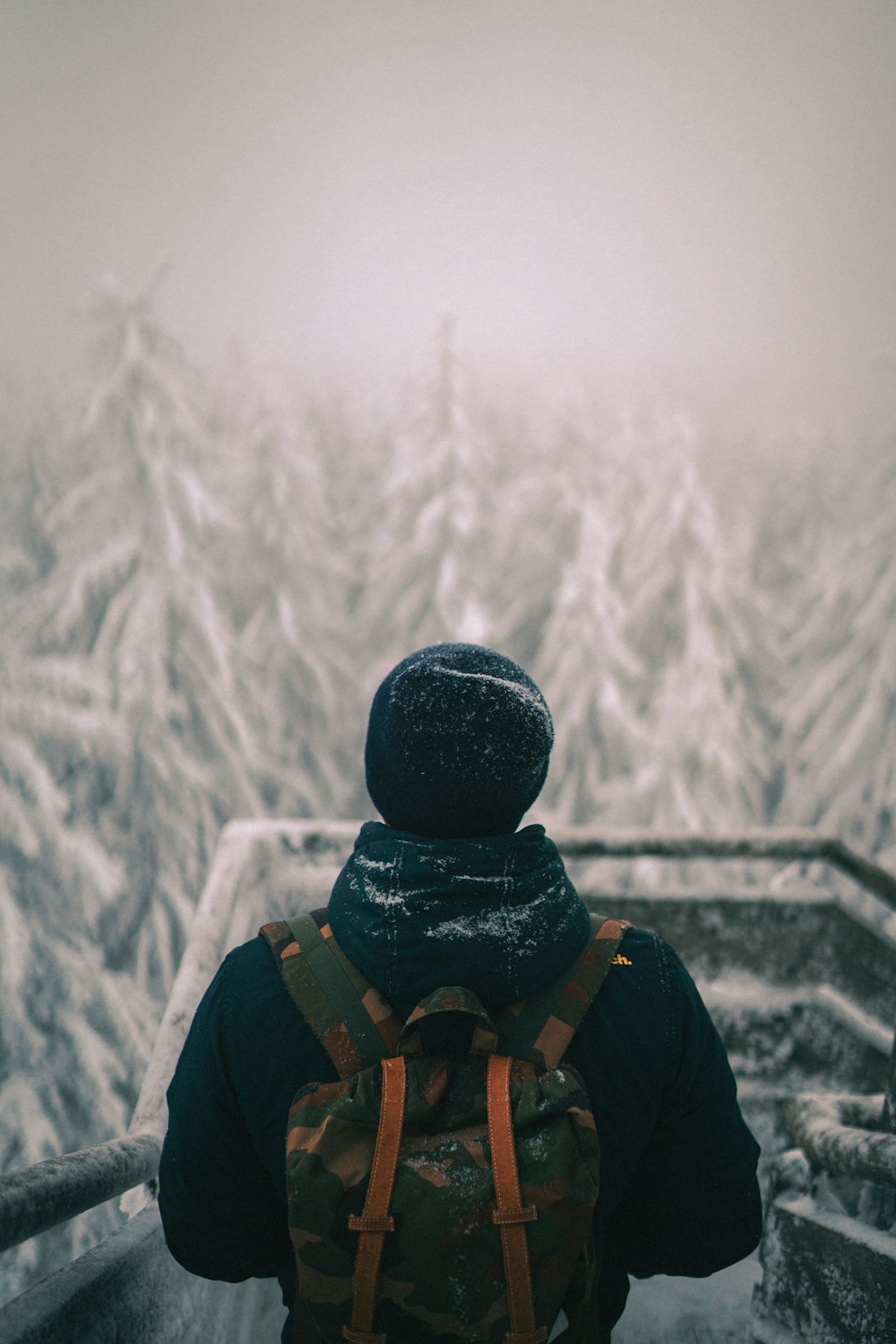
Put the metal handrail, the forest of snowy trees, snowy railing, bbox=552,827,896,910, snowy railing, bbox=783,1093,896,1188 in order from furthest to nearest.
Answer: the forest of snowy trees < snowy railing, bbox=552,827,896,910 < snowy railing, bbox=783,1093,896,1188 < the metal handrail

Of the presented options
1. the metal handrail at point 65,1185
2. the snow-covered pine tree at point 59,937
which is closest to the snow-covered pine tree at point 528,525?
the snow-covered pine tree at point 59,937

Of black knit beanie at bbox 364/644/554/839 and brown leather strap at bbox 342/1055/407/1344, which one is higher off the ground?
black knit beanie at bbox 364/644/554/839

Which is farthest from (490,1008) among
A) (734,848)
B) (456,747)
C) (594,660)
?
(594,660)

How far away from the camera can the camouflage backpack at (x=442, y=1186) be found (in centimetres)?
105

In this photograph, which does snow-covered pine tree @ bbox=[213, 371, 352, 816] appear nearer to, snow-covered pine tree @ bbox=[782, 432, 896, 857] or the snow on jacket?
snow-covered pine tree @ bbox=[782, 432, 896, 857]

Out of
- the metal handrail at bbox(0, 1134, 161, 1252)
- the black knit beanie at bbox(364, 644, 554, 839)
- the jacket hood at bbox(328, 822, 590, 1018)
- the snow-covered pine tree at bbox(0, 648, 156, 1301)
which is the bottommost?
the snow-covered pine tree at bbox(0, 648, 156, 1301)

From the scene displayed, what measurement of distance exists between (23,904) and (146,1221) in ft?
18.2

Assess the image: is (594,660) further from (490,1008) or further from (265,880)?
(490,1008)

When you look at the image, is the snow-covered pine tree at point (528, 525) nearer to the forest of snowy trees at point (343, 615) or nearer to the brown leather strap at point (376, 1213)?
the forest of snowy trees at point (343, 615)

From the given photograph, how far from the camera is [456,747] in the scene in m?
1.14

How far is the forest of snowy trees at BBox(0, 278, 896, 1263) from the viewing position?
698cm

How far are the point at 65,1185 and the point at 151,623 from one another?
620 cm

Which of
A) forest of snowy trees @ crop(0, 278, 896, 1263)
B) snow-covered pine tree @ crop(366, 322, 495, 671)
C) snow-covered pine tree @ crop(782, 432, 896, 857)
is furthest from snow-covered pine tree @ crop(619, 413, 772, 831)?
snow-covered pine tree @ crop(366, 322, 495, 671)

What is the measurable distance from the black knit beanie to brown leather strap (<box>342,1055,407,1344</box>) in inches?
13.5
